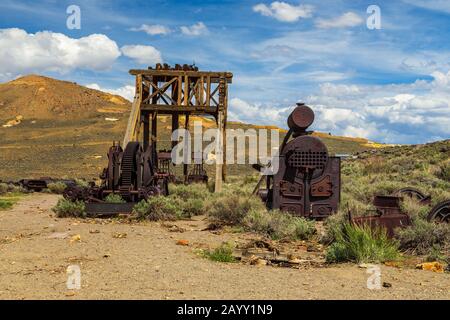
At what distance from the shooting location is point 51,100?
262ft

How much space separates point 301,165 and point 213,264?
5918mm

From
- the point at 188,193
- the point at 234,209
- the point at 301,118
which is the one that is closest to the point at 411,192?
the point at 301,118

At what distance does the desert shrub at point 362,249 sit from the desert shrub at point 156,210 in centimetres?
576

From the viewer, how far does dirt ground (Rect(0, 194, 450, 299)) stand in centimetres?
580

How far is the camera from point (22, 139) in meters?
55.9

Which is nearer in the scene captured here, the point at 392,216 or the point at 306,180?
the point at 392,216

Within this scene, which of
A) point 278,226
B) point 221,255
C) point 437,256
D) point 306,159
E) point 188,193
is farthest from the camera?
point 188,193

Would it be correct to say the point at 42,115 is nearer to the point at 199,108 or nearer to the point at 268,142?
the point at 268,142

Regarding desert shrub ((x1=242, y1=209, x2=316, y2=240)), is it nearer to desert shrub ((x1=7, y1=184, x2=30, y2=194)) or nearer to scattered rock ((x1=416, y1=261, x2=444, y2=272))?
scattered rock ((x1=416, y1=261, x2=444, y2=272))

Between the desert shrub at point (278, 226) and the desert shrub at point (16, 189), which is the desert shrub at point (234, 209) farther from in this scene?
the desert shrub at point (16, 189)

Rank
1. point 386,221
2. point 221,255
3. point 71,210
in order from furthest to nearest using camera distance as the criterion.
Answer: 1. point 71,210
2. point 386,221
3. point 221,255

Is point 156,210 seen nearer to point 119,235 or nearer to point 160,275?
point 119,235

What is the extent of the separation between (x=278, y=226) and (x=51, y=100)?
74.6 metres

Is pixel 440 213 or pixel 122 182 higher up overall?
pixel 122 182
